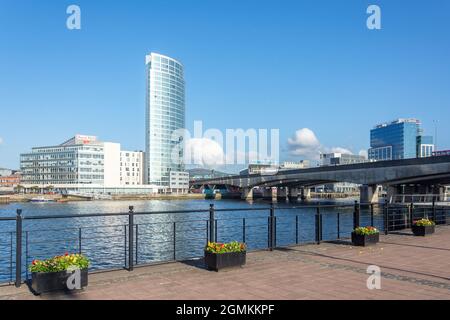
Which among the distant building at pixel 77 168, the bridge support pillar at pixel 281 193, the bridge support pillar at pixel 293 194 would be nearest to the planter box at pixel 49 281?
the bridge support pillar at pixel 293 194

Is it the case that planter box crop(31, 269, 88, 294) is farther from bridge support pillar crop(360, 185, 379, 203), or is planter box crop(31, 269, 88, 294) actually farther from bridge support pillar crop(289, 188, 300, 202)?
bridge support pillar crop(289, 188, 300, 202)

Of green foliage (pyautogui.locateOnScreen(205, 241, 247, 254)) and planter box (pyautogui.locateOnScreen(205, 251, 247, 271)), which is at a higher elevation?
green foliage (pyautogui.locateOnScreen(205, 241, 247, 254))

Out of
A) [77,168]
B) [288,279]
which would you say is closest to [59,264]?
[288,279]

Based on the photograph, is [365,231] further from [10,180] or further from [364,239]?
[10,180]

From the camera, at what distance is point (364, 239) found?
14.6 meters

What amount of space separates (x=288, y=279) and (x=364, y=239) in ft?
20.6

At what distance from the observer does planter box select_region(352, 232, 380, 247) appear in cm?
1468

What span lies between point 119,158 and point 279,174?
96.9m

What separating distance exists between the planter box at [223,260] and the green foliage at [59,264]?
3.20m

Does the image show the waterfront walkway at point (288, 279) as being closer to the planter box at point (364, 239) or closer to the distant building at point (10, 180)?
the planter box at point (364, 239)

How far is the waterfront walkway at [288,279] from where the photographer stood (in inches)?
319

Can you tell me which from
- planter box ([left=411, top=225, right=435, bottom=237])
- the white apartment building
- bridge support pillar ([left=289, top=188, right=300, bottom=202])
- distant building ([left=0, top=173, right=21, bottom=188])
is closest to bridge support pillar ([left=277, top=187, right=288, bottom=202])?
bridge support pillar ([left=289, top=188, right=300, bottom=202])

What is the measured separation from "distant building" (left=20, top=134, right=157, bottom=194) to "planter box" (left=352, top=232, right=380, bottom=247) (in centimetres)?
15424
